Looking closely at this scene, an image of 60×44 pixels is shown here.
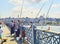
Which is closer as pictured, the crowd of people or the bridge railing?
the bridge railing

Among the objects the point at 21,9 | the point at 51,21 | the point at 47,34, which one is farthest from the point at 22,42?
the point at 51,21

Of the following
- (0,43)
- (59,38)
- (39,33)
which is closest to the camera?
(59,38)

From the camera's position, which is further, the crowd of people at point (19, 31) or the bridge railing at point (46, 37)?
the crowd of people at point (19, 31)

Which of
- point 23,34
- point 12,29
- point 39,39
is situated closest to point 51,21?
point 12,29

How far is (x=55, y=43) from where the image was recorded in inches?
176

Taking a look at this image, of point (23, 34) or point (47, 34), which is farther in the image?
point (23, 34)

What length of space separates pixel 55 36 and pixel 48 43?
0.68 metres

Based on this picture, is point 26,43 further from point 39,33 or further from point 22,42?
point 39,33

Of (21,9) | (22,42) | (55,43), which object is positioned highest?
(21,9)

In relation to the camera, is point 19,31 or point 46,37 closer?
point 46,37

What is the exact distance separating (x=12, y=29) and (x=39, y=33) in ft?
21.6

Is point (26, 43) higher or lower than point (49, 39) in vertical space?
lower

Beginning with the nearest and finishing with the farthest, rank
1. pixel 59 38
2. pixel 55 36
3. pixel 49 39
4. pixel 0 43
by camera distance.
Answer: pixel 59 38, pixel 55 36, pixel 49 39, pixel 0 43

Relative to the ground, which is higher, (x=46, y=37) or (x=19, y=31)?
(x=46, y=37)
